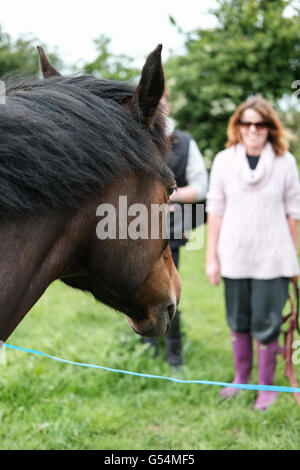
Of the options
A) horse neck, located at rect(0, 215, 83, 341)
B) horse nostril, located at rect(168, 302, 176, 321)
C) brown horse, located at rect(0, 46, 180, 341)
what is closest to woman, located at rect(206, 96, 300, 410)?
horse nostril, located at rect(168, 302, 176, 321)

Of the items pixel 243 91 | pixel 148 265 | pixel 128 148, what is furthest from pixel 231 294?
pixel 243 91

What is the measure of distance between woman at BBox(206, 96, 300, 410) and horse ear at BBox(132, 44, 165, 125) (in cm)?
206

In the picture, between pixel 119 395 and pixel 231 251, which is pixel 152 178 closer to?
pixel 231 251

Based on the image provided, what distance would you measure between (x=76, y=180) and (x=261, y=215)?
2.41 metres

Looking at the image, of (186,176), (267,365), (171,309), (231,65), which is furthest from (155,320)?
(231,65)

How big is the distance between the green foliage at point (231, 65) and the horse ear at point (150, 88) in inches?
336

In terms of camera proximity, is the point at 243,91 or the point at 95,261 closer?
the point at 95,261

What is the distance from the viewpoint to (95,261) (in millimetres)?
1664

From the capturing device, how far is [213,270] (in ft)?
12.9

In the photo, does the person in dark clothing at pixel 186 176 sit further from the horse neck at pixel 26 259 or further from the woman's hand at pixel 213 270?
the horse neck at pixel 26 259

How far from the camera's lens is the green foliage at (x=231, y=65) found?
9406mm

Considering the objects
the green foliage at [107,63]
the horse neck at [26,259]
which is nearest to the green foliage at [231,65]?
the green foliage at [107,63]

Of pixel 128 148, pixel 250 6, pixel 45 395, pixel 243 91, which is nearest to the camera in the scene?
pixel 128 148
